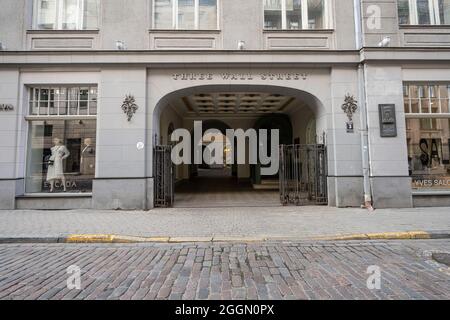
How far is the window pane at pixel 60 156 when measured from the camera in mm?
9359

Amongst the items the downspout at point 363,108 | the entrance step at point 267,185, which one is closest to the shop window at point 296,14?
the downspout at point 363,108

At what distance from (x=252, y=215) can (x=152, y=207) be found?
11.3 ft

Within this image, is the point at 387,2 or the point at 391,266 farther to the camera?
the point at 387,2

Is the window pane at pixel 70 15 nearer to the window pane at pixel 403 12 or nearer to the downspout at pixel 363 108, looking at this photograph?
the downspout at pixel 363 108

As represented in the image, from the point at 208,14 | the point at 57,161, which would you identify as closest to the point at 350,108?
the point at 208,14

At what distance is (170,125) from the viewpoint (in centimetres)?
1530

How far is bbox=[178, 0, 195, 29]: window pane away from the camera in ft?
31.3

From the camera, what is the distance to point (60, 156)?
9.61 m

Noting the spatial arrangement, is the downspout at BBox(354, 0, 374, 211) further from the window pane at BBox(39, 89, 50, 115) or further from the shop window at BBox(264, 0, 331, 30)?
the window pane at BBox(39, 89, 50, 115)

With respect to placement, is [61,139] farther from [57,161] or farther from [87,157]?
[87,157]

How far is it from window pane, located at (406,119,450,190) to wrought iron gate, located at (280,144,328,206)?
3.00 m

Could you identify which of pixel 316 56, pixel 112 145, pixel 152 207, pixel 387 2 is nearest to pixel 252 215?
pixel 152 207

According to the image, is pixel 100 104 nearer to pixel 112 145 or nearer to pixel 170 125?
pixel 112 145
